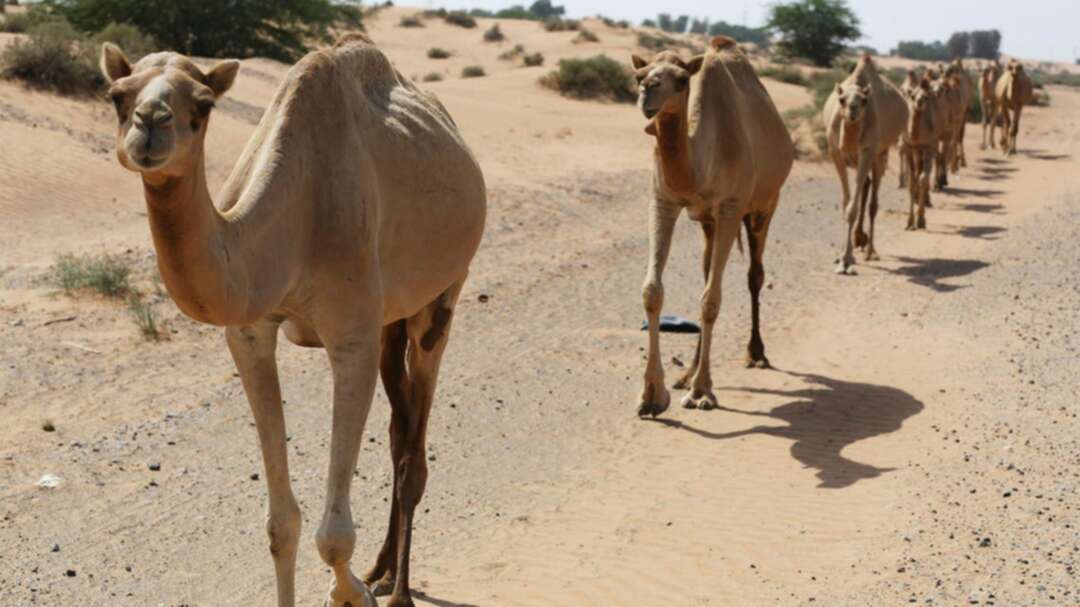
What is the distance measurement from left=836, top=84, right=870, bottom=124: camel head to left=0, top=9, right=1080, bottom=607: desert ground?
180 cm

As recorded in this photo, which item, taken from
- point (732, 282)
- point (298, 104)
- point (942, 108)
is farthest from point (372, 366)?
point (942, 108)

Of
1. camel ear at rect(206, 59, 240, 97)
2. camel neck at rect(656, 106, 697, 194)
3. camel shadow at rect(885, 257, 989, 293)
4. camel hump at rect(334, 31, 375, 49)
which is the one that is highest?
camel hump at rect(334, 31, 375, 49)

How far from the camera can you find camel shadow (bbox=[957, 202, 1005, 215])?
2072 cm

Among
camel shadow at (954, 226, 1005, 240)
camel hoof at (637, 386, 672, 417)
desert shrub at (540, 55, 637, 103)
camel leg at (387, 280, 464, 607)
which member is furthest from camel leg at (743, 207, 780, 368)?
desert shrub at (540, 55, 637, 103)

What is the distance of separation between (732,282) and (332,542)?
9.62 m

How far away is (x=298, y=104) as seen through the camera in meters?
5.06

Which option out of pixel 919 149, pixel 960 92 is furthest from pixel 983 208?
pixel 960 92

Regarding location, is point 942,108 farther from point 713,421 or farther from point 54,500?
point 54,500

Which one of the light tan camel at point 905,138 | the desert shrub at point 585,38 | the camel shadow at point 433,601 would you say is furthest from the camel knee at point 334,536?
the desert shrub at point 585,38

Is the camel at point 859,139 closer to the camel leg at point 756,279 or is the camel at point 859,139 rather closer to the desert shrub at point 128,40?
the camel leg at point 756,279

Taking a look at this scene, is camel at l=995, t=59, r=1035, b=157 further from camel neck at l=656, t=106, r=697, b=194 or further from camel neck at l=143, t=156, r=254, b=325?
camel neck at l=143, t=156, r=254, b=325

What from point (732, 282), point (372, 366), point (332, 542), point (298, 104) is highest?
point (298, 104)

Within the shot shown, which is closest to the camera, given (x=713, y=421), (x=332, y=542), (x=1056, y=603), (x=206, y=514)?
(x=332, y=542)

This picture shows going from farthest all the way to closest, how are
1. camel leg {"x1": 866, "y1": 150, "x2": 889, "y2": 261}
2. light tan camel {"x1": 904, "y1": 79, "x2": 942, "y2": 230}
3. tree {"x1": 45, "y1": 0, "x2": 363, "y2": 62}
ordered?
tree {"x1": 45, "y1": 0, "x2": 363, "y2": 62} < light tan camel {"x1": 904, "y1": 79, "x2": 942, "y2": 230} < camel leg {"x1": 866, "y1": 150, "x2": 889, "y2": 261}
